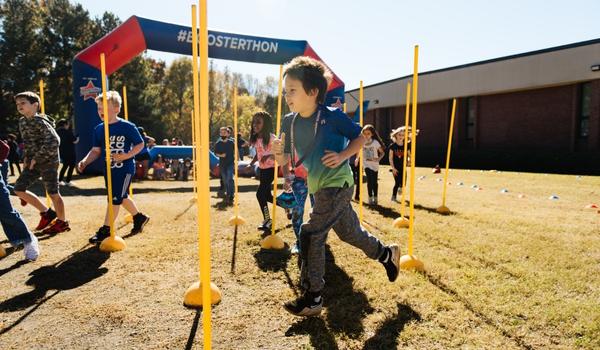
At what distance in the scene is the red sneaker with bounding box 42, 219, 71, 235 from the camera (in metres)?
5.82

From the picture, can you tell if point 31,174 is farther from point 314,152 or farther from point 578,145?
point 578,145

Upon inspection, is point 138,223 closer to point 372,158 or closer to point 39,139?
point 39,139

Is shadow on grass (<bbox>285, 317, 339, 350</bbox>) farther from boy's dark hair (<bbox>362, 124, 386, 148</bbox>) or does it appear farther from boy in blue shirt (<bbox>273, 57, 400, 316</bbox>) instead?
boy's dark hair (<bbox>362, 124, 386, 148</bbox>)

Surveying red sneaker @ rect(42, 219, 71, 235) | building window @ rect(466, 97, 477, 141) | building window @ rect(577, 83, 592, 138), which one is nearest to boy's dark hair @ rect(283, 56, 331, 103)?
red sneaker @ rect(42, 219, 71, 235)

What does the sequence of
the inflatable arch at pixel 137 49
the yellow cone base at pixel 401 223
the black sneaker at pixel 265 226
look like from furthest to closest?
1. the inflatable arch at pixel 137 49
2. the yellow cone base at pixel 401 223
3. the black sneaker at pixel 265 226

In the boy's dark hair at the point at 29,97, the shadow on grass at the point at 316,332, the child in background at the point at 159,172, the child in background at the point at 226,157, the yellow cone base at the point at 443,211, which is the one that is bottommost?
the shadow on grass at the point at 316,332

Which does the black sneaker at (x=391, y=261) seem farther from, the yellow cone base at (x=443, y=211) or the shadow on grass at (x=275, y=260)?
the yellow cone base at (x=443, y=211)

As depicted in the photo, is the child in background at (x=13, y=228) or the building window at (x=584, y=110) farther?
the building window at (x=584, y=110)

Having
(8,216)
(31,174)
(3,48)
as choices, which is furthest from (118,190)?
(3,48)

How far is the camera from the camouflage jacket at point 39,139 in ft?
17.8

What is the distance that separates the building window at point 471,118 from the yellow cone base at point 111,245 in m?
26.3

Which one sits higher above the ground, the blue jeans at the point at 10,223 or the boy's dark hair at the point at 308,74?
the boy's dark hair at the point at 308,74

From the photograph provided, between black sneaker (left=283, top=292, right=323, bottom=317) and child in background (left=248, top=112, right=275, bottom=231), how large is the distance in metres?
3.16

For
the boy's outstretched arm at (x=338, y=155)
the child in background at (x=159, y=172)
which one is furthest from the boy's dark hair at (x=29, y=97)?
the child in background at (x=159, y=172)
